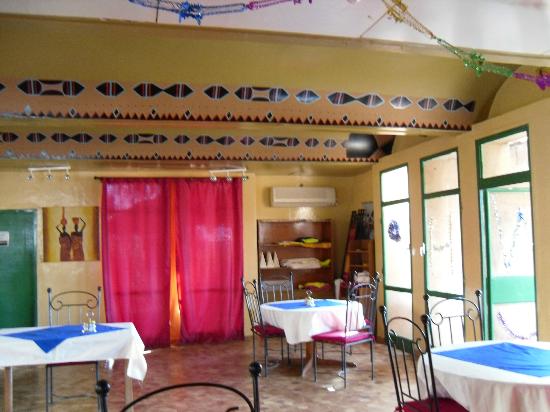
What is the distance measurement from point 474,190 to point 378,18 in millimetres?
2865

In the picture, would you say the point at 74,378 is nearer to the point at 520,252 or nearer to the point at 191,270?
the point at 191,270

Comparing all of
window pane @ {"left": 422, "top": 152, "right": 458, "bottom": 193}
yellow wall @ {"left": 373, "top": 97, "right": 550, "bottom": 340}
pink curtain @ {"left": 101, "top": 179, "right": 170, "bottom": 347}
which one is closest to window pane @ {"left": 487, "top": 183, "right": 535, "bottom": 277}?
yellow wall @ {"left": 373, "top": 97, "right": 550, "bottom": 340}

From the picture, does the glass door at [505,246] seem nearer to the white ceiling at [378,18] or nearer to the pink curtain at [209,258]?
the white ceiling at [378,18]

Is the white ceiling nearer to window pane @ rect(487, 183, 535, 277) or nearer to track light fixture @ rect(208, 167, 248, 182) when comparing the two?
window pane @ rect(487, 183, 535, 277)

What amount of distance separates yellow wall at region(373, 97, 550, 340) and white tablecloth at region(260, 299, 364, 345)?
119 cm

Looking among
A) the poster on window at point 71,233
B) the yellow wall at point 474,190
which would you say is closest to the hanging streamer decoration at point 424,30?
the yellow wall at point 474,190

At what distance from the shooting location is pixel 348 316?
545 cm

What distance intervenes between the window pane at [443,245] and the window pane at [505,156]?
588mm

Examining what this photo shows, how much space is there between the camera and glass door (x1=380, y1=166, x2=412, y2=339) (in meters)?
6.63

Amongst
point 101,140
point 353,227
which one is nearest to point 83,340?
point 101,140

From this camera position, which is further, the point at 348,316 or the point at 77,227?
the point at 77,227

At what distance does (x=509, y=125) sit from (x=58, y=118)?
156 inches
